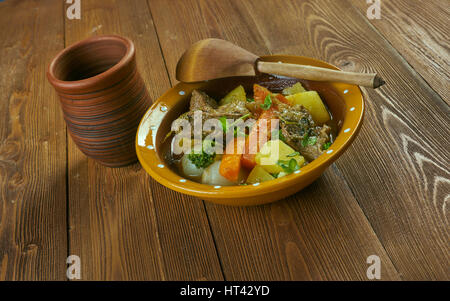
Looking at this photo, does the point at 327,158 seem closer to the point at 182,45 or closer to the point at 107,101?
the point at 107,101

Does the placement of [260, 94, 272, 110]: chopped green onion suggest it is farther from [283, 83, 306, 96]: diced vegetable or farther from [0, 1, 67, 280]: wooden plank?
[0, 1, 67, 280]: wooden plank

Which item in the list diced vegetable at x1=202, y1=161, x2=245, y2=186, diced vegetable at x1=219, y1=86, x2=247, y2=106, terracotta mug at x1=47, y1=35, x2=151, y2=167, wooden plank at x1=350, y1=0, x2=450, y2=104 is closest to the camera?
diced vegetable at x1=202, y1=161, x2=245, y2=186

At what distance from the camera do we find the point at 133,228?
104 cm

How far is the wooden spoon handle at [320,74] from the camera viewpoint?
38.4 inches

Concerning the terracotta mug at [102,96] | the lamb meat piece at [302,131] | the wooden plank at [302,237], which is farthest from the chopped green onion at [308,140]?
the terracotta mug at [102,96]

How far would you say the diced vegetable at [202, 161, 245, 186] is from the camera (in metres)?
0.97

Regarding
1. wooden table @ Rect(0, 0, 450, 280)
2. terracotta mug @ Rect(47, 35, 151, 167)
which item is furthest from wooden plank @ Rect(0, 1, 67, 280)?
terracotta mug @ Rect(47, 35, 151, 167)

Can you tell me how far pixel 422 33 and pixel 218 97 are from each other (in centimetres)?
74

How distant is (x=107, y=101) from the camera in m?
1.09

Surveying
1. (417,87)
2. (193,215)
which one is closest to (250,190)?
(193,215)

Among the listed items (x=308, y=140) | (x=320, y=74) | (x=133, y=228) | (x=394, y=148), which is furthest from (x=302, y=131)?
(x=133, y=228)

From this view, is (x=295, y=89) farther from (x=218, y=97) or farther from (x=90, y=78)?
(x=90, y=78)

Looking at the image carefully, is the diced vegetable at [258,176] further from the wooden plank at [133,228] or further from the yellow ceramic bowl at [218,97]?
the wooden plank at [133,228]

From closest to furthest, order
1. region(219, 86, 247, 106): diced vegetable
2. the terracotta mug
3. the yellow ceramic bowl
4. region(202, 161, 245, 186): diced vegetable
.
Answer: the yellow ceramic bowl < region(202, 161, 245, 186): diced vegetable < the terracotta mug < region(219, 86, 247, 106): diced vegetable
